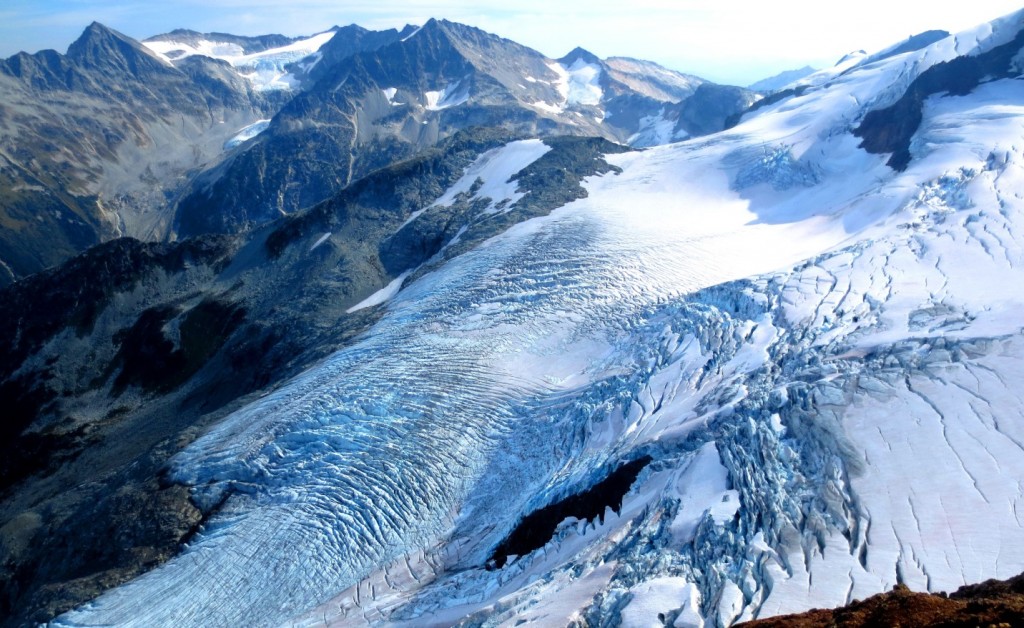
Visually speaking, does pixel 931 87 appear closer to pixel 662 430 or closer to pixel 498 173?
pixel 498 173

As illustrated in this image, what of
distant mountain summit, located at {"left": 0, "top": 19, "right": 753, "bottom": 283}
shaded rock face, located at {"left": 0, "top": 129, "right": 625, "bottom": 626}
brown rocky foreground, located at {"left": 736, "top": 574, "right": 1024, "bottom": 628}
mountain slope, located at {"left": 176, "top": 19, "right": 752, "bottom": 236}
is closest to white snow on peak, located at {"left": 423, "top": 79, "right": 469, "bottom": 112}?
mountain slope, located at {"left": 176, "top": 19, "right": 752, "bottom": 236}

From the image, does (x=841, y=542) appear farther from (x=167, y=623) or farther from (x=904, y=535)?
(x=167, y=623)

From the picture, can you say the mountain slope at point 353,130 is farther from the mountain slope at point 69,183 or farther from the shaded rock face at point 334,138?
the mountain slope at point 69,183

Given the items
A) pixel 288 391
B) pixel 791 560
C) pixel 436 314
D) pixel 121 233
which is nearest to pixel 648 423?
pixel 791 560

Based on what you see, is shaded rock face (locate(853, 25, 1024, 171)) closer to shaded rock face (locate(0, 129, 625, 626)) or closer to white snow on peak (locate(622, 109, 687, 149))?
shaded rock face (locate(0, 129, 625, 626))

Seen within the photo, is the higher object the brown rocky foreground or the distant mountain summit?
the distant mountain summit

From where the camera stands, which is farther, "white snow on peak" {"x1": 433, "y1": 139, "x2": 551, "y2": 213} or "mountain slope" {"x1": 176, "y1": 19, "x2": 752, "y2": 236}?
"mountain slope" {"x1": 176, "y1": 19, "x2": 752, "y2": 236}

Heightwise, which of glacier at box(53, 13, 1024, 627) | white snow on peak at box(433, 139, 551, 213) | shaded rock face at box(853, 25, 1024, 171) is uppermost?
white snow on peak at box(433, 139, 551, 213)
